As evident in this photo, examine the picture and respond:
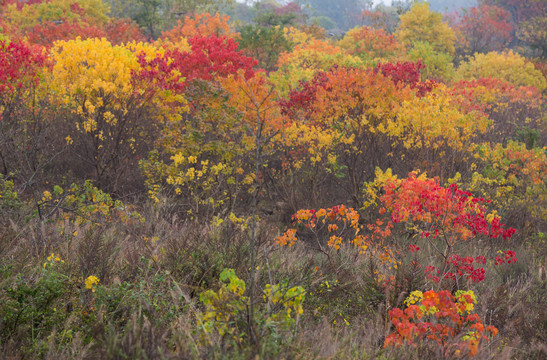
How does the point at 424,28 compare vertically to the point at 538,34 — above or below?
below

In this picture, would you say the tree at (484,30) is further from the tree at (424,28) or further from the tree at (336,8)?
the tree at (336,8)

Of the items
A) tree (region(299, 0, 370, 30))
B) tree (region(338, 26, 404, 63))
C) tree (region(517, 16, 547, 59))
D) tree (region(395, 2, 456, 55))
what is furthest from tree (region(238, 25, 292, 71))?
tree (region(299, 0, 370, 30))

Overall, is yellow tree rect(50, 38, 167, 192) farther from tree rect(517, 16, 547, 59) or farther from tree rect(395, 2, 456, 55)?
tree rect(517, 16, 547, 59)

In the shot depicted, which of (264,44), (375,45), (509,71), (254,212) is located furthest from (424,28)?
(254,212)

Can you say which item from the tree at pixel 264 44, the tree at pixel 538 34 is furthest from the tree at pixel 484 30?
the tree at pixel 264 44

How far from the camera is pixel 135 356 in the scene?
2395 mm

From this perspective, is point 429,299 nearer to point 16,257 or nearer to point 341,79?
point 16,257

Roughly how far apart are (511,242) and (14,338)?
10171mm

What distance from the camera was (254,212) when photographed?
3219 mm

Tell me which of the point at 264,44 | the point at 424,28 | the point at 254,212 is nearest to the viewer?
the point at 254,212

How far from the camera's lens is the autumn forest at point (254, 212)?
330 centimetres

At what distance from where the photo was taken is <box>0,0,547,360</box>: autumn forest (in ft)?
10.8

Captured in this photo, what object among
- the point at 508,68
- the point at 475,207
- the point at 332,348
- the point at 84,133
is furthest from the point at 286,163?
the point at 508,68

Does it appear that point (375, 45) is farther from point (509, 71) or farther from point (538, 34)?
point (538, 34)
